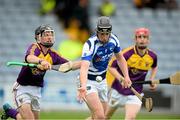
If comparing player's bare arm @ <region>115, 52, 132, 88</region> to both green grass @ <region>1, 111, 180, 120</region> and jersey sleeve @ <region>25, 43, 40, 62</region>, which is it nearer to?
jersey sleeve @ <region>25, 43, 40, 62</region>

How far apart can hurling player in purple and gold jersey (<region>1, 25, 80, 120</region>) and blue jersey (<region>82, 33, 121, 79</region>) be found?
284 mm

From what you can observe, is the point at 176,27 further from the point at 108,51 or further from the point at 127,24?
the point at 108,51

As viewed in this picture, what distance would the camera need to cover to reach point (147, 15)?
80.6 ft

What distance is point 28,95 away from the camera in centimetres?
1184

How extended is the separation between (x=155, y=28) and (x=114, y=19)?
1.35 meters

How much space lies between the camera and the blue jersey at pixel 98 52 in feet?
37.6

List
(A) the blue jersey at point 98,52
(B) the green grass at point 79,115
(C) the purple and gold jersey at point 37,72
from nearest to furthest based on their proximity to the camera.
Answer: (A) the blue jersey at point 98,52 → (C) the purple and gold jersey at point 37,72 → (B) the green grass at point 79,115

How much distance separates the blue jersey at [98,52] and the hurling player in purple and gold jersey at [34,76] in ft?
0.93

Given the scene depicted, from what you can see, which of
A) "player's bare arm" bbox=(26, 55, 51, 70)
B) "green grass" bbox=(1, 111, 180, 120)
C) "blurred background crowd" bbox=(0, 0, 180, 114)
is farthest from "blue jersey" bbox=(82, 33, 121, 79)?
"blurred background crowd" bbox=(0, 0, 180, 114)

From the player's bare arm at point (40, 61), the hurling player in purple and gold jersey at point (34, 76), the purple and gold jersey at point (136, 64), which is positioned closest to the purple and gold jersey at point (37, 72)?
the hurling player in purple and gold jersey at point (34, 76)

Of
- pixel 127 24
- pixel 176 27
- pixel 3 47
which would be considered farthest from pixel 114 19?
pixel 3 47

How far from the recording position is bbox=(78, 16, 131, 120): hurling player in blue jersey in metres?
11.3

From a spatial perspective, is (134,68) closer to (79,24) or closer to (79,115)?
(79,115)

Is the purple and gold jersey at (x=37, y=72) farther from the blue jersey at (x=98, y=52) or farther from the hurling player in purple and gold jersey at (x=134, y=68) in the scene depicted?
the hurling player in purple and gold jersey at (x=134, y=68)
